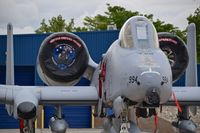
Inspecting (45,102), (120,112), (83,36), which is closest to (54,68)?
(45,102)

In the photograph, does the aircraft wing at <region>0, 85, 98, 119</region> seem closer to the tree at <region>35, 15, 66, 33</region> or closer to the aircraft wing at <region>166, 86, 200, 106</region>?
the aircraft wing at <region>166, 86, 200, 106</region>

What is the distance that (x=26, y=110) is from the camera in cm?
846

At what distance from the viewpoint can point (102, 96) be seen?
9.29 metres

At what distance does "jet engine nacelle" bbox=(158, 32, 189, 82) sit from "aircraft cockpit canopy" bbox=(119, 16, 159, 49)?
2.61 meters

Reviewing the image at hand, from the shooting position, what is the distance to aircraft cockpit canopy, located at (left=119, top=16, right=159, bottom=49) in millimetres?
7988

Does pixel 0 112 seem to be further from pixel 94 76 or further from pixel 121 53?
pixel 121 53

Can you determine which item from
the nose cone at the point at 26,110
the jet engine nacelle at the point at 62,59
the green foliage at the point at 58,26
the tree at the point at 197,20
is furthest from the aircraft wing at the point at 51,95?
the green foliage at the point at 58,26

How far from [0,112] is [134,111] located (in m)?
11.9

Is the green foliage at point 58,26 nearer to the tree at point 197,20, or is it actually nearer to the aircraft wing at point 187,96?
the tree at point 197,20

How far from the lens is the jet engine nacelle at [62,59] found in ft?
35.4

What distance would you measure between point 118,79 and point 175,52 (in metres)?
3.24

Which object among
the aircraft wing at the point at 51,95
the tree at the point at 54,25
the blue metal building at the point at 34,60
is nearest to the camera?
the aircraft wing at the point at 51,95

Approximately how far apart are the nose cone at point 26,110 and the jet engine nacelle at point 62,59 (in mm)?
2307

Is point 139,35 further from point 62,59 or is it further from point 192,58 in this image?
point 192,58
